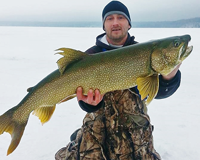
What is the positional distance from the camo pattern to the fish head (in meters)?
0.70

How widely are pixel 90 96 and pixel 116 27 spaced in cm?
118

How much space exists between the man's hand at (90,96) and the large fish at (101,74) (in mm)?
47

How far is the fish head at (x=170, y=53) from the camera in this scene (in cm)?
239

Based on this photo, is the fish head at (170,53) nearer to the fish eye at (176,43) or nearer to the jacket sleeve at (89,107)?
the fish eye at (176,43)

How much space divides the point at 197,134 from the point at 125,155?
83.1 inches

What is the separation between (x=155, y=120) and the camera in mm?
5094

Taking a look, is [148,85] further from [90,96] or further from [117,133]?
[117,133]

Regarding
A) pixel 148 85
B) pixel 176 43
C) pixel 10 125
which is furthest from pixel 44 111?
pixel 176 43

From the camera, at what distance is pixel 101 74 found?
8.24 ft

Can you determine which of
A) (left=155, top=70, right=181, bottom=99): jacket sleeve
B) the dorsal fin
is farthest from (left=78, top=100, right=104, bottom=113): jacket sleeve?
(left=155, top=70, right=181, bottom=99): jacket sleeve

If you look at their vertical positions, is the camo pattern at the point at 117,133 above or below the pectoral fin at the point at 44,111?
below

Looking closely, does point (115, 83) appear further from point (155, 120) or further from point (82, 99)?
point (155, 120)

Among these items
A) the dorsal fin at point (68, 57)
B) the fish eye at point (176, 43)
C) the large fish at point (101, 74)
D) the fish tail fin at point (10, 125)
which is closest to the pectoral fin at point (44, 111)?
the large fish at point (101, 74)

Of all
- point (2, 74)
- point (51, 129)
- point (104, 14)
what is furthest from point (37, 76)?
point (104, 14)
